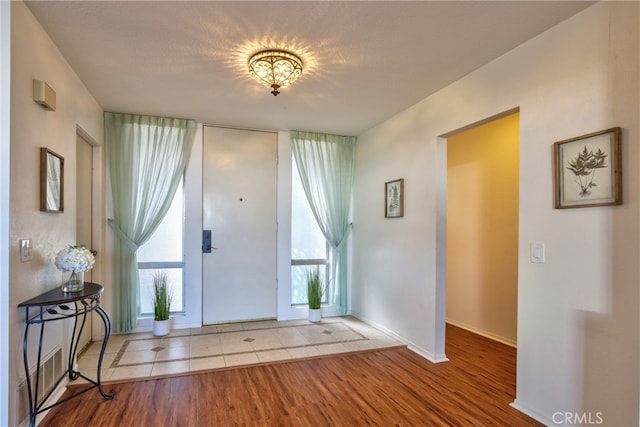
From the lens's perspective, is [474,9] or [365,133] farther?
[365,133]

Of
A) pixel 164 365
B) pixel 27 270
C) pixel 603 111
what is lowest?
pixel 164 365

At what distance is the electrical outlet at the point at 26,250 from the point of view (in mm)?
1923

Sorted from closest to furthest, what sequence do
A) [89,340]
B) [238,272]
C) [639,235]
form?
[639,235]
[89,340]
[238,272]

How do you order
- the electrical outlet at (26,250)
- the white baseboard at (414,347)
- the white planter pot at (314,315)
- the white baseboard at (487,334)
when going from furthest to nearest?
the white planter pot at (314,315), the white baseboard at (487,334), the white baseboard at (414,347), the electrical outlet at (26,250)

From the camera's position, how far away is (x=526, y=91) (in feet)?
7.58

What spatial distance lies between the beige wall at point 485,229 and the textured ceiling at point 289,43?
1.14 metres

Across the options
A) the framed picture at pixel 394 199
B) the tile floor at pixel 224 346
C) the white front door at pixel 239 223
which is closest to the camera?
the tile floor at pixel 224 346

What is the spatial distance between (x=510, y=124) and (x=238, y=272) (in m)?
3.52

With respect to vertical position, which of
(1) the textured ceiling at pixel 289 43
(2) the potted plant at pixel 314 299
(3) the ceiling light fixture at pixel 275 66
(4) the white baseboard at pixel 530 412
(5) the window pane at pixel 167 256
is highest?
(1) the textured ceiling at pixel 289 43

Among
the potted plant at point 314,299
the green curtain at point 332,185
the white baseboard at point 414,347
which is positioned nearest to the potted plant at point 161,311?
the potted plant at point 314,299

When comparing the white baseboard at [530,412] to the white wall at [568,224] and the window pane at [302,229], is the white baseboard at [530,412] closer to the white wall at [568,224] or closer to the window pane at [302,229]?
the white wall at [568,224]

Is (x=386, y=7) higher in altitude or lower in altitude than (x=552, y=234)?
higher

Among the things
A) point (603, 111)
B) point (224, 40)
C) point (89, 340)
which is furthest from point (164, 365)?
point (603, 111)

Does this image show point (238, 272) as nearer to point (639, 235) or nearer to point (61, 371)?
point (61, 371)
